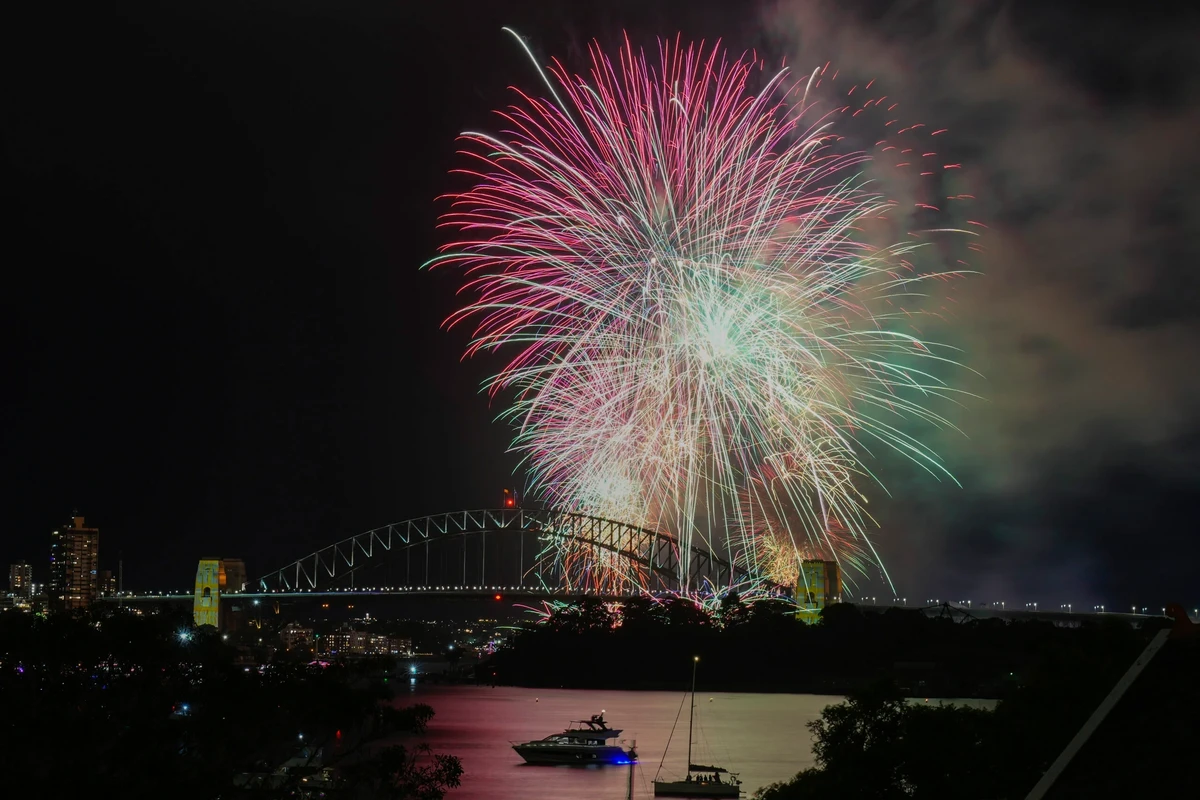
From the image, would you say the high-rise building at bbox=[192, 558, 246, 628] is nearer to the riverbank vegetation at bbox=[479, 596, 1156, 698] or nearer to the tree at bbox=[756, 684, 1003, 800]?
the riverbank vegetation at bbox=[479, 596, 1156, 698]

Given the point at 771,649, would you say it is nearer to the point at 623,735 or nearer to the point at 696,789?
the point at 623,735

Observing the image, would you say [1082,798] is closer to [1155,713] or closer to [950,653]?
[1155,713]

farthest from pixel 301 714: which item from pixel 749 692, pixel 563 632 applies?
pixel 563 632

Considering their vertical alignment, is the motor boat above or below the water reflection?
above

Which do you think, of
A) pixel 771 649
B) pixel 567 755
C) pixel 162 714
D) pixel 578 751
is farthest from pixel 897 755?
pixel 771 649

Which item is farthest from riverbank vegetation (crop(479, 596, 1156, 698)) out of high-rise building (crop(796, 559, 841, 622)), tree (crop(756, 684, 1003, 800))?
tree (crop(756, 684, 1003, 800))

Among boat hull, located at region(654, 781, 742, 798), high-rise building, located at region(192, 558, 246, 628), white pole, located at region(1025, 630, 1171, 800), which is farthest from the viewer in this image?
high-rise building, located at region(192, 558, 246, 628)

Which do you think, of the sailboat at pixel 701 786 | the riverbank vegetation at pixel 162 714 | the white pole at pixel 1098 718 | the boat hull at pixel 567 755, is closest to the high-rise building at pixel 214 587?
the boat hull at pixel 567 755
